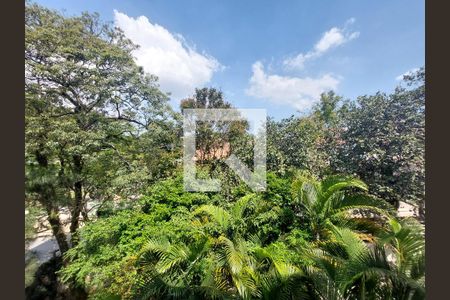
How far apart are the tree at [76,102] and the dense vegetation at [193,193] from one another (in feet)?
0.08

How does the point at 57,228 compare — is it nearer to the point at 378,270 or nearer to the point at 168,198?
the point at 168,198

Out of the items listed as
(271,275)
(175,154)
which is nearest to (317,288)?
(271,275)

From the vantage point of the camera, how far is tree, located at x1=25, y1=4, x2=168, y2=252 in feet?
10.0

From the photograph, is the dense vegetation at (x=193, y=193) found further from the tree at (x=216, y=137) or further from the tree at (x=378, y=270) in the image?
the tree at (x=216, y=137)

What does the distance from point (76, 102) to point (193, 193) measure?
2.93 metres

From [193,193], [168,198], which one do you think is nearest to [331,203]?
[193,193]

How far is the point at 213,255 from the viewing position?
3.29 meters

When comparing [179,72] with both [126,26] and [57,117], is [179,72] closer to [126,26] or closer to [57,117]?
[126,26]

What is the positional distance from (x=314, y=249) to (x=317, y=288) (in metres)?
0.66

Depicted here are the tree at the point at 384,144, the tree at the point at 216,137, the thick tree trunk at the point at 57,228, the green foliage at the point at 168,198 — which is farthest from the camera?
the tree at the point at 216,137

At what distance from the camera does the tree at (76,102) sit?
306cm

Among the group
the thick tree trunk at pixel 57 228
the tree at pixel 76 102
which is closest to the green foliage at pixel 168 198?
the tree at pixel 76 102

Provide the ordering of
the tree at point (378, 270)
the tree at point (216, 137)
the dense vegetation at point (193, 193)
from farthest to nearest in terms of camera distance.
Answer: the tree at point (216, 137), the dense vegetation at point (193, 193), the tree at point (378, 270)

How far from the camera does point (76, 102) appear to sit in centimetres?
402
